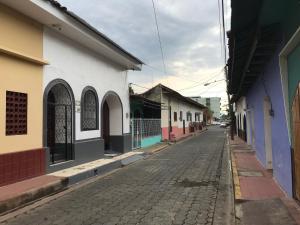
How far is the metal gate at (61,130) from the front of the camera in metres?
12.4

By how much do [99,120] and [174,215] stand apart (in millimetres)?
8670

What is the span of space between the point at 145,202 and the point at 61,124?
5.81 meters

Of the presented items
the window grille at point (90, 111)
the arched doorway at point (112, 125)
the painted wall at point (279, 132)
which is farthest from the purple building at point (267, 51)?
the arched doorway at point (112, 125)

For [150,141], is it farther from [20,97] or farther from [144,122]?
[20,97]

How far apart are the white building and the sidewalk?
18.6 feet

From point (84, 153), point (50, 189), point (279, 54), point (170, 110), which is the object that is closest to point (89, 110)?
point (84, 153)

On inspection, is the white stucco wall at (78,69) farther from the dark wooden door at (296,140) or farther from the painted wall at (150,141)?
the dark wooden door at (296,140)

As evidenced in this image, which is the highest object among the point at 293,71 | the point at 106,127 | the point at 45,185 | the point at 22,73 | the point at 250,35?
the point at 250,35

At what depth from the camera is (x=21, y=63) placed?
9492 mm

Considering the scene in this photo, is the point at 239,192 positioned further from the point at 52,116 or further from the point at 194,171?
the point at 52,116

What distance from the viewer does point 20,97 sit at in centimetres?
952

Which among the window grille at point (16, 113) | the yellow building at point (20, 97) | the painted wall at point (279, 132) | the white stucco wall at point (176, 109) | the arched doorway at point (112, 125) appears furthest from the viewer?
the white stucco wall at point (176, 109)

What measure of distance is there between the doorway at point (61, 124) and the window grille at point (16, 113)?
2606 millimetres

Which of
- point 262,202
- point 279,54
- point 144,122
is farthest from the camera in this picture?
point 144,122
